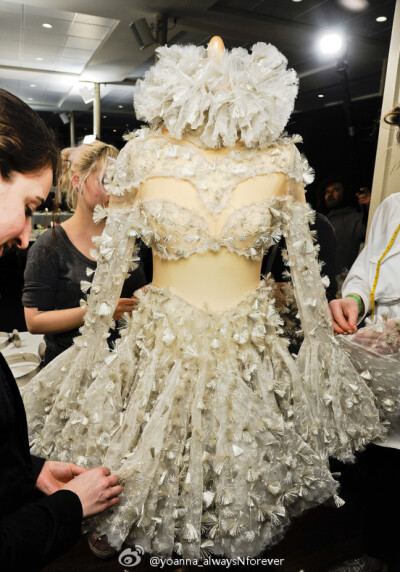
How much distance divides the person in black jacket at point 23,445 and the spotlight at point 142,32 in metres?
3.20

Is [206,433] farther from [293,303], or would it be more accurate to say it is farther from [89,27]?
[89,27]

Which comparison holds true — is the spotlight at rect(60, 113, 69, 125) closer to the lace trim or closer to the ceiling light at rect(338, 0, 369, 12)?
the ceiling light at rect(338, 0, 369, 12)

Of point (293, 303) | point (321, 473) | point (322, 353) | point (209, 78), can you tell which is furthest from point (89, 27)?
point (321, 473)

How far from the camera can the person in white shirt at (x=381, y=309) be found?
4.64 ft

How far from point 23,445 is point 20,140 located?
52 cm

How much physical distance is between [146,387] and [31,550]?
46 cm

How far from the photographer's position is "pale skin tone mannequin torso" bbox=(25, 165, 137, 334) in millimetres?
1518

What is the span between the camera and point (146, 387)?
109cm

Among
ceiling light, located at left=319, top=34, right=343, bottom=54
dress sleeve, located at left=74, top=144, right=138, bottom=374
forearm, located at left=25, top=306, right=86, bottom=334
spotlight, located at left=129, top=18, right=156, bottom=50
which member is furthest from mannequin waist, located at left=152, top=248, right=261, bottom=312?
spotlight, located at left=129, top=18, right=156, bottom=50

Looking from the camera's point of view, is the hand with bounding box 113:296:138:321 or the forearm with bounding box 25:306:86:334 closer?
the hand with bounding box 113:296:138:321

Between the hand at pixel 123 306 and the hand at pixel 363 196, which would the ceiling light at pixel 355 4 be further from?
the hand at pixel 123 306

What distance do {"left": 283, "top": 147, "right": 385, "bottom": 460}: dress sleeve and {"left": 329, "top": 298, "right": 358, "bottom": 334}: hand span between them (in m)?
0.11

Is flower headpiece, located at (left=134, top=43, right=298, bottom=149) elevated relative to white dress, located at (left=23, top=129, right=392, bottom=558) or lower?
elevated

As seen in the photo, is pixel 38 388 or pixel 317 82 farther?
pixel 317 82
